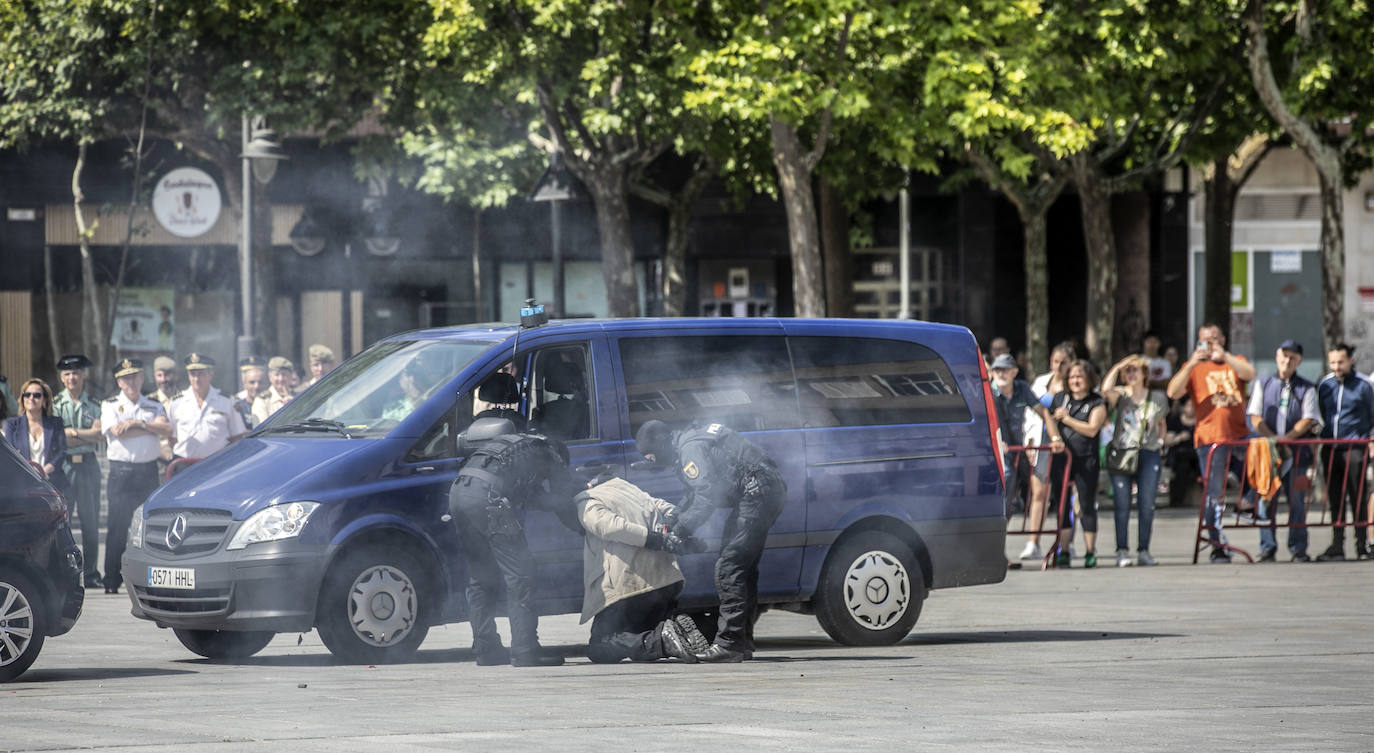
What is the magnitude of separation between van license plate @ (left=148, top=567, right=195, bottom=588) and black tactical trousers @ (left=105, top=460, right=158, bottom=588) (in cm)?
405

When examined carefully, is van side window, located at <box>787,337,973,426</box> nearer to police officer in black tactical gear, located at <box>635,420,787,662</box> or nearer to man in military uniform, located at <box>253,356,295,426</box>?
police officer in black tactical gear, located at <box>635,420,787,662</box>

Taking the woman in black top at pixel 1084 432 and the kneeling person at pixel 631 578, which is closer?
the kneeling person at pixel 631 578

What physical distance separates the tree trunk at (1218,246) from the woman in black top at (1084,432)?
13758mm

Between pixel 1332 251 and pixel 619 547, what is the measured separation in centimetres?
1543

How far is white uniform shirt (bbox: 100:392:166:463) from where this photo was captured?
1384 cm

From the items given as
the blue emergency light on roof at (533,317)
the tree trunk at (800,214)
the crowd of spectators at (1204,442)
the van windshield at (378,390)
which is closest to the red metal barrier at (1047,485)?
the crowd of spectators at (1204,442)

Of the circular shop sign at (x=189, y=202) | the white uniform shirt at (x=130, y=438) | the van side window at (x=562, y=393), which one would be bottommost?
the white uniform shirt at (x=130, y=438)

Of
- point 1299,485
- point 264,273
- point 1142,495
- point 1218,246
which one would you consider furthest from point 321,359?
point 1218,246

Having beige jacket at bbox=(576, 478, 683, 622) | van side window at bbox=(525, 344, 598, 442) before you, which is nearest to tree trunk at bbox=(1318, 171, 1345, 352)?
van side window at bbox=(525, 344, 598, 442)

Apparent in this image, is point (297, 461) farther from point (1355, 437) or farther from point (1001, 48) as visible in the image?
point (1001, 48)

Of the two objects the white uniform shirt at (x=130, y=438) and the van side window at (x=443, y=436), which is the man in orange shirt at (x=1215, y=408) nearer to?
the white uniform shirt at (x=130, y=438)

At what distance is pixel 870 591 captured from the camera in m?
10.8

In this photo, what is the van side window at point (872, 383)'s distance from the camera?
A: 1070cm

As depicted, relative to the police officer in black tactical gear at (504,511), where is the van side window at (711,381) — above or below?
above
